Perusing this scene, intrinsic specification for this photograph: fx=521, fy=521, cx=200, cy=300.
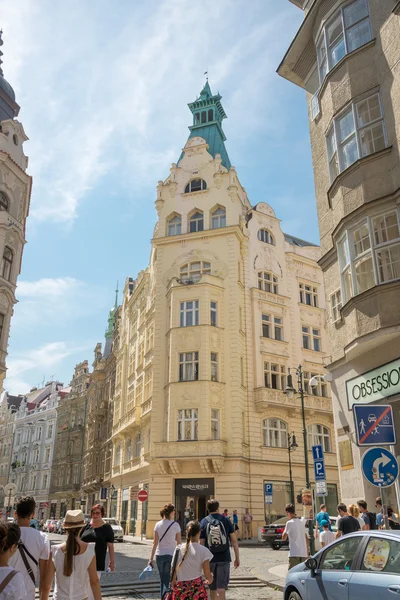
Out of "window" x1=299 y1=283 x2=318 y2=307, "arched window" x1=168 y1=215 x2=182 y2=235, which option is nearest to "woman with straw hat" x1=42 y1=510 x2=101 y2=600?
"arched window" x1=168 y1=215 x2=182 y2=235

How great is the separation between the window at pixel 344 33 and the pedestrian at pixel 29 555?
15185 millimetres

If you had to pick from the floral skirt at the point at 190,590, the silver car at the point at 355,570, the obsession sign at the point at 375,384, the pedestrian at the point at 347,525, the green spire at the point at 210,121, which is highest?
the green spire at the point at 210,121

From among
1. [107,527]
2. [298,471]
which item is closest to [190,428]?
[298,471]

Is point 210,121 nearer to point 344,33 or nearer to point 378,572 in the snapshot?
point 344,33

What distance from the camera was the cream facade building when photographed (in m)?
31.7

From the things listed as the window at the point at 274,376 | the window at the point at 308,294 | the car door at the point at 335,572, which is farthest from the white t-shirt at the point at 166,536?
the window at the point at 308,294

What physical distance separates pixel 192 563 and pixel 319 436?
31.7 meters

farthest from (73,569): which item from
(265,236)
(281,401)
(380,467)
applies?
(265,236)

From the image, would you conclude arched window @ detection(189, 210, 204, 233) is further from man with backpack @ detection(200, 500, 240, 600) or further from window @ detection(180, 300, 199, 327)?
man with backpack @ detection(200, 500, 240, 600)

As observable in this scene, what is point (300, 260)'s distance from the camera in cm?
4125

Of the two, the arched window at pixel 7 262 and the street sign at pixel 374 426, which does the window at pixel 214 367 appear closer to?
the arched window at pixel 7 262

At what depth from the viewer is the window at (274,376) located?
36.3 metres

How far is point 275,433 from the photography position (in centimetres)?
3522

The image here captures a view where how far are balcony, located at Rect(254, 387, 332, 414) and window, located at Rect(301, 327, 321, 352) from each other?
4.18m
